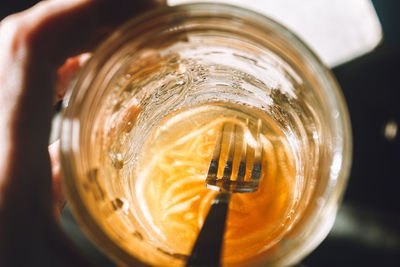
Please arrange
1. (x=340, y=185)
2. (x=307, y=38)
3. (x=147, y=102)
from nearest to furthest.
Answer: (x=340, y=185) < (x=147, y=102) < (x=307, y=38)

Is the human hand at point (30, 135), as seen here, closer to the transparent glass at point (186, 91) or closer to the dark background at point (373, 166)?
the transparent glass at point (186, 91)

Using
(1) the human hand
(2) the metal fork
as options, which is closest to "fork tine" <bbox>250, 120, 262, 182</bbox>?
(2) the metal fork

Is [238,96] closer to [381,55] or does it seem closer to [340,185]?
[340,185]

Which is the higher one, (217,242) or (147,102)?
(147,102)

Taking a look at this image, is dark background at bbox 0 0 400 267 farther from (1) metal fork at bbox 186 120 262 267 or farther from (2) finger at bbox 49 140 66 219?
(2) finger at bbox 49 140 66 219

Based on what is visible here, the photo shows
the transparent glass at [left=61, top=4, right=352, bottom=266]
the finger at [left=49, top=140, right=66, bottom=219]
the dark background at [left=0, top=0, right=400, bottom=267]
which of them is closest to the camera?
the transparent glass at [left=61, top=4, right=352, bottom=266]

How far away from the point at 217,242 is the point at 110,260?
113mm

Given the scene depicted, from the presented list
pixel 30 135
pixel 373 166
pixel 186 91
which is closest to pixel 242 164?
pixel 186 91

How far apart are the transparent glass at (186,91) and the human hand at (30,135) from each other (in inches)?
3.1

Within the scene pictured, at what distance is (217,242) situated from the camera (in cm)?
36

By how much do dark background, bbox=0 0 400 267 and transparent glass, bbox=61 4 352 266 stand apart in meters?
0.35

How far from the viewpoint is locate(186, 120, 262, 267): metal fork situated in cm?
35

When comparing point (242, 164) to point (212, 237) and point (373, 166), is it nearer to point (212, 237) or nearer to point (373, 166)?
point (212, 237)

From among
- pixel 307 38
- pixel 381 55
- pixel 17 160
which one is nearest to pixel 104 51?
pixel 17 160
